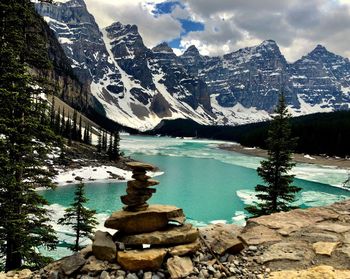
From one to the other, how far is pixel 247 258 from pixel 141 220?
3369 mm

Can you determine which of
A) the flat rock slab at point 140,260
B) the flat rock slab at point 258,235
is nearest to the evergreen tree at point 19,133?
the flat rock slab at point 140,260

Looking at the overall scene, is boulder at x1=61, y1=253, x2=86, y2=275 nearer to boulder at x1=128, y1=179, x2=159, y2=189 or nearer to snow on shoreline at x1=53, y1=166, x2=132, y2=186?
boulder at x1=128, y1=179, x2=159, y2=189

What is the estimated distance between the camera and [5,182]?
17719 mm

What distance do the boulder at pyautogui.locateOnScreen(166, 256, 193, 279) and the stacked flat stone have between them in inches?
83.8

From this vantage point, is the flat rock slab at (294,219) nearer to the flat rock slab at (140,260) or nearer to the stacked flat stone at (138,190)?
the stacked flat stone at (138,190)

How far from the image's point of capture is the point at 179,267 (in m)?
10.3

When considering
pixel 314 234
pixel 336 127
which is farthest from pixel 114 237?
pixel 336 127

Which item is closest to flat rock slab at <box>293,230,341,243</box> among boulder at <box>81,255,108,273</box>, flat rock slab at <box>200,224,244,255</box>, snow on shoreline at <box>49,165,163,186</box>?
flat rock slab at <box>200,224,244,255</box>

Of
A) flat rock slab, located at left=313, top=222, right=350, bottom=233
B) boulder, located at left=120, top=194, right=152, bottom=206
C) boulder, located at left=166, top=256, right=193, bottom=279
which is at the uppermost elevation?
boulder, located at left=120, top=194, right=152, bottom=206

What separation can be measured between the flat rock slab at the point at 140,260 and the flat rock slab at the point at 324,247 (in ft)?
15.6

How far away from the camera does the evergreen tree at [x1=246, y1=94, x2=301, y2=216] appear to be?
29.8 metres

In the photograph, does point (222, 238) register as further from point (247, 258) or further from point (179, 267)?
point (179, 267)

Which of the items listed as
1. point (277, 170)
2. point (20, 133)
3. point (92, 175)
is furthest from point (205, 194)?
point (20, 133)

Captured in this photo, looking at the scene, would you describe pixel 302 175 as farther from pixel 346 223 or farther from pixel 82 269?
pixel 82 269
